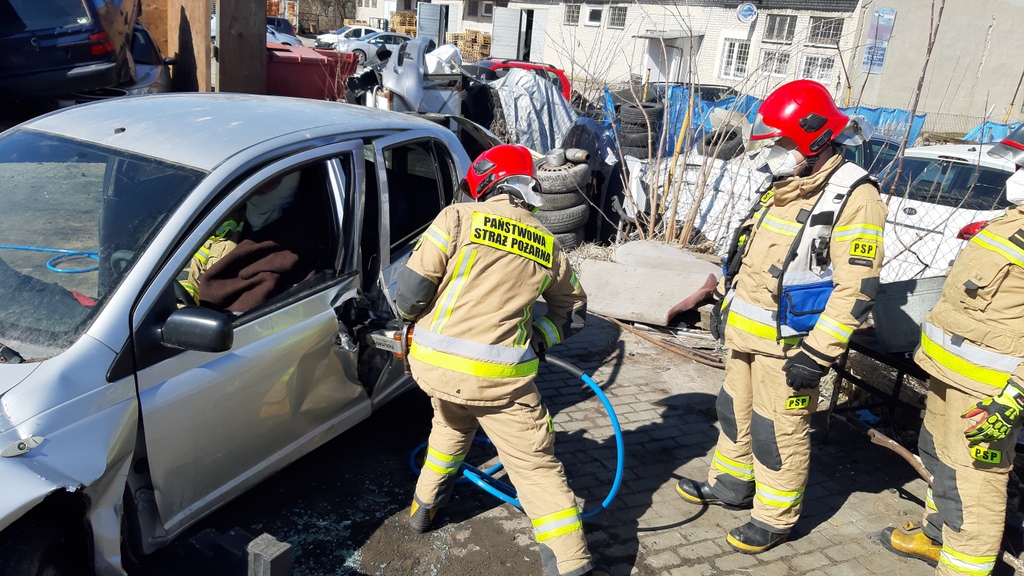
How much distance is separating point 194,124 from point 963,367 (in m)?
3.38

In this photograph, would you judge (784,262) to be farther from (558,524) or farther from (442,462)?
(442,462)

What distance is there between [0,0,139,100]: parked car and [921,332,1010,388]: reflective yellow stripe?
24.7 feet

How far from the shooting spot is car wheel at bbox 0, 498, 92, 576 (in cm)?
219

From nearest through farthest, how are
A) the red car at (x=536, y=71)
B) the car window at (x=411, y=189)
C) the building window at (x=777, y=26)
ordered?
the car window at (x=411, y=189), the red car at (x=536, y=71), the building window at (x=777, y=26)

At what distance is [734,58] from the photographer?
26688mm

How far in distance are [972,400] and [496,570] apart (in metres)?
2.15

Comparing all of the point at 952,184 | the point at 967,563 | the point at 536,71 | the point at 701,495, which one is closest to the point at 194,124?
the point at 701,495

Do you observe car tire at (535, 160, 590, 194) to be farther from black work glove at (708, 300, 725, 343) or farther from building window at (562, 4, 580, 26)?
building window at (562, 4, 580, 26)

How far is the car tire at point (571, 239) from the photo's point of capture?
7.80 meters

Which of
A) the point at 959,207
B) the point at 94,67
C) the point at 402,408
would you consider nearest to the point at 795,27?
the point at 959,207

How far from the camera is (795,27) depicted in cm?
2403

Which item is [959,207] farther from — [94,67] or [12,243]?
[94,67]

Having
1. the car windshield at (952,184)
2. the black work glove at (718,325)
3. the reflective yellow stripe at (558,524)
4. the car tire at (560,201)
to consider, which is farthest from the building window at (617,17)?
the reflective yellow stripe at (558,524)

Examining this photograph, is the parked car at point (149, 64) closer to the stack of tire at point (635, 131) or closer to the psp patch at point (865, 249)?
the stack of tire at point (635, 131)
